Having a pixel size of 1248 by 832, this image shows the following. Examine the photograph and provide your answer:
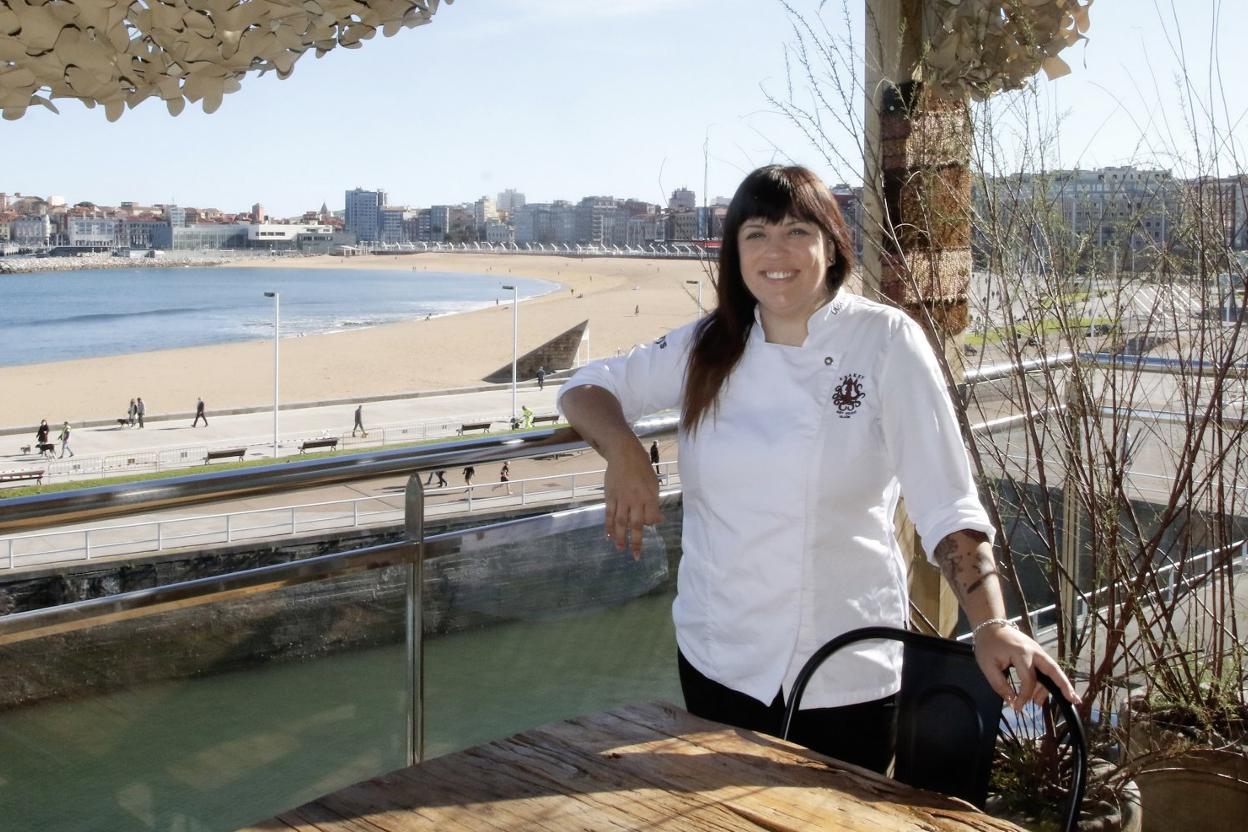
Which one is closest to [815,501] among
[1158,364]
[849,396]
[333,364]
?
[849,396]

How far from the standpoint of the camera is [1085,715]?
2.45 metres

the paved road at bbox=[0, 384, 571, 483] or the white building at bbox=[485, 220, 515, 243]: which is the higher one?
the white building at bbox=[485, 220, 515, 243]

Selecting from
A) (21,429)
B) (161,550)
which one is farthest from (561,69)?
(161,550)

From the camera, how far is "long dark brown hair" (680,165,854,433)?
5.33ft

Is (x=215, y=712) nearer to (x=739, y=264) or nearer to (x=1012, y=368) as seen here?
(x=739, y=264)

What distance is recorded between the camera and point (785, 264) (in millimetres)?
1616

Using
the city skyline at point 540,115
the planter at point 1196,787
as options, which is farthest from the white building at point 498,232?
the planter at point 1196,787

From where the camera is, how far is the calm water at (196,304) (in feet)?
142

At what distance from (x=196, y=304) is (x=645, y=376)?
60.1m

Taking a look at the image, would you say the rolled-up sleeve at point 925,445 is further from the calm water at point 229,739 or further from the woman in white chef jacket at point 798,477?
the calm water at point 229,739

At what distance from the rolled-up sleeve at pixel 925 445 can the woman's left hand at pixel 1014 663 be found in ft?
0.50

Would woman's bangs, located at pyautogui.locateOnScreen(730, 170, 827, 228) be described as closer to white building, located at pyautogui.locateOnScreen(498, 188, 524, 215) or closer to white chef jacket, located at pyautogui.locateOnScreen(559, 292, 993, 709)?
white chef jacket, located at pyautogui.locateOnScreen(559, 292, 993, 709)

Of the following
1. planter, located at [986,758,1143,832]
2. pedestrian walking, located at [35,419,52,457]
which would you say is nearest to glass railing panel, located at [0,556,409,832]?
planter, located at [986,758,1143,832]

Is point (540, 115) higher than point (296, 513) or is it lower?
higher
